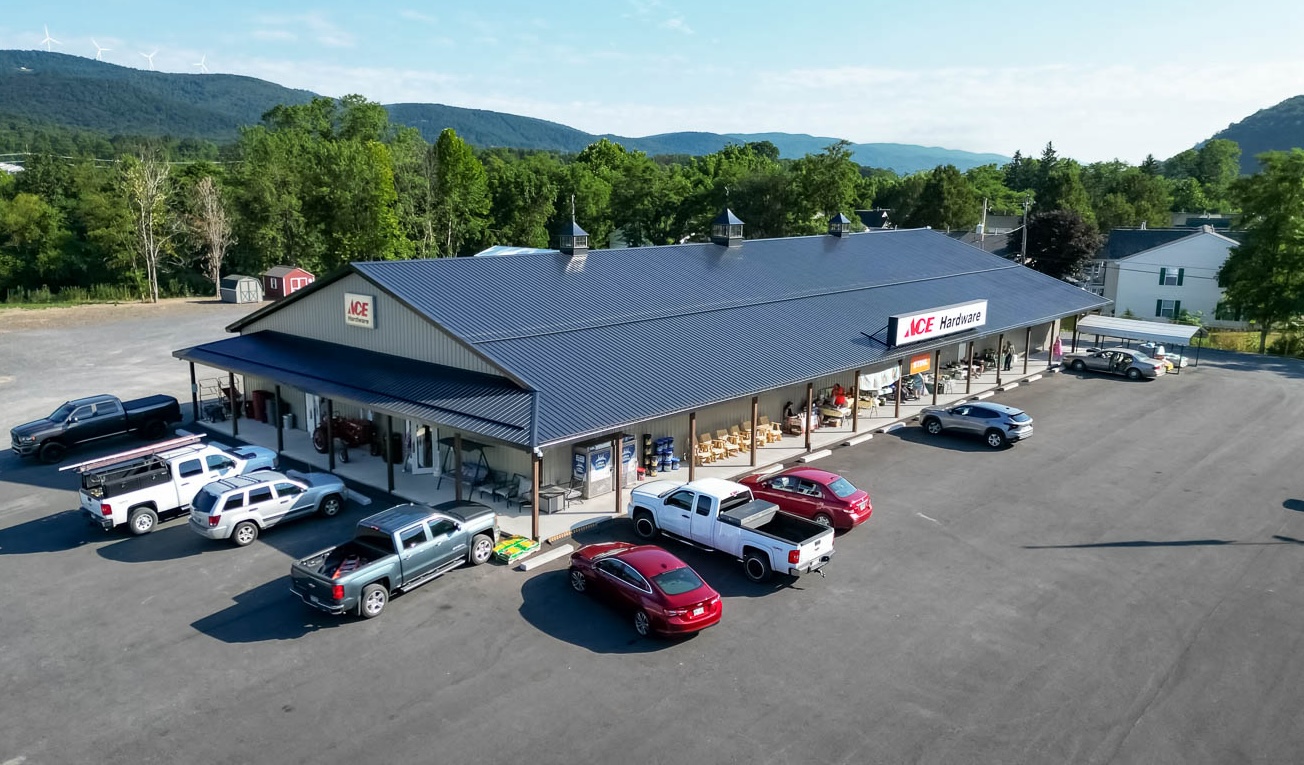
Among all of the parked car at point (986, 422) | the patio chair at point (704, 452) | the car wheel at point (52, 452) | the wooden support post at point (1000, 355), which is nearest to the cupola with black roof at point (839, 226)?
the wooden support post at point (1000, 355)

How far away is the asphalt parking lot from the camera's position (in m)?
12.9

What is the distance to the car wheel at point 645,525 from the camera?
2075cm

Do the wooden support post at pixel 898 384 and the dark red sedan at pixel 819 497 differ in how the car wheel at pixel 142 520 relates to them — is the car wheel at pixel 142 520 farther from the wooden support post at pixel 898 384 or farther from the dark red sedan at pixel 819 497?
the wooden support post at pixel 898 384

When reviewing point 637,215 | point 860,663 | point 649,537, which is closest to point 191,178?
point 637,215

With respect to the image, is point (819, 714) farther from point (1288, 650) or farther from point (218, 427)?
point (218, 427)

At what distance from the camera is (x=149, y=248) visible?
6738 cm

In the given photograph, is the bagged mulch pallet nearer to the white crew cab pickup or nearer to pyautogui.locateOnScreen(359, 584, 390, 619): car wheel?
pyautogui.locateOnScreen(359, 584, 390, 619): car wheel

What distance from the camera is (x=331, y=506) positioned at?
22.1 meters

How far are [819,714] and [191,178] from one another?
288ft

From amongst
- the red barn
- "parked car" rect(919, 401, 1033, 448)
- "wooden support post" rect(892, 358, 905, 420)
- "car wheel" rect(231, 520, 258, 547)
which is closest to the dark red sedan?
"parked car" rect(919, 401, 1033, 448)

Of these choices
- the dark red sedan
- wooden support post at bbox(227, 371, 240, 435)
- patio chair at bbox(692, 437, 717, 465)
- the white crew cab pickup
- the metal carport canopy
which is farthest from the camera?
the metal carport canopy

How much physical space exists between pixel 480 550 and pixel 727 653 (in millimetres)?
6700

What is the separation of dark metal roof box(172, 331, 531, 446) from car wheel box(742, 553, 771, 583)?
595 cm

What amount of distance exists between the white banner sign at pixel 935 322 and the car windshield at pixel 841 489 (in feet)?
36.7
